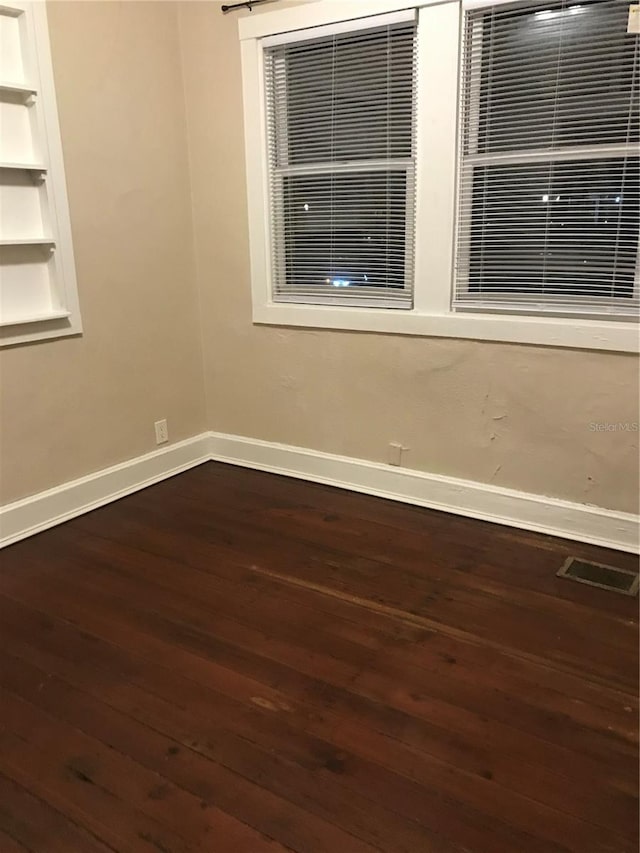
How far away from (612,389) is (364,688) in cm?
162

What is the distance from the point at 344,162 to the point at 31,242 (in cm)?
150

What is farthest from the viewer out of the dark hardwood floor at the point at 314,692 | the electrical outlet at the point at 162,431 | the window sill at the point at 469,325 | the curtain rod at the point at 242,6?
the electrical outlet at the point at 162,431

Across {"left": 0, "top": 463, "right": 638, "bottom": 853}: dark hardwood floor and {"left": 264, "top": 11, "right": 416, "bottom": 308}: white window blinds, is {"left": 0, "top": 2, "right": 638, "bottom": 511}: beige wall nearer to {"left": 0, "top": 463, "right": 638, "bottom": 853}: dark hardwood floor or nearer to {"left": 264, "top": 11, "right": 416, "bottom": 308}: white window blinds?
{"left": 264, "top": 11, "right": 416, "bottom": 308}: white window blinds

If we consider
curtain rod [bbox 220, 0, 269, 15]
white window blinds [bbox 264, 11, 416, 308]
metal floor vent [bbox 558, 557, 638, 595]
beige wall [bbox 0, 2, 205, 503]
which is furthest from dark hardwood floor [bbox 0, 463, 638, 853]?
curtain rod [bbox 220, 0, 269, 15]

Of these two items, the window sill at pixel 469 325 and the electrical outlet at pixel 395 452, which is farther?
the electrical outlet at pixel 395 452

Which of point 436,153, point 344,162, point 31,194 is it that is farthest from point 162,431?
point 436,153

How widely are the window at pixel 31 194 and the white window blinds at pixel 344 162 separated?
1052 millimetres

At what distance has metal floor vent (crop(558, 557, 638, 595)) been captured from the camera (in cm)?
262

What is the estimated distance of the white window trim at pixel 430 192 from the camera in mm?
2822

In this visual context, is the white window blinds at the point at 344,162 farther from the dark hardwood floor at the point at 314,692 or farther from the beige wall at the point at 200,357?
the dark hardwood floor at the point at 314,692

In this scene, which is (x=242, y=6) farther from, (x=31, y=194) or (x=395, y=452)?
(x=395, y=452)

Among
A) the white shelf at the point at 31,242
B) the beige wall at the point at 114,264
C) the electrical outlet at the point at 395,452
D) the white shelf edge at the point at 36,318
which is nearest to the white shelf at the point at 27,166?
the beige wall at the point at 114,264

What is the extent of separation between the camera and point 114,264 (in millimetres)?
3389

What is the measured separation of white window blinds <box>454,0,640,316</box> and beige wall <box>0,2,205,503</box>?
159 centimetres
